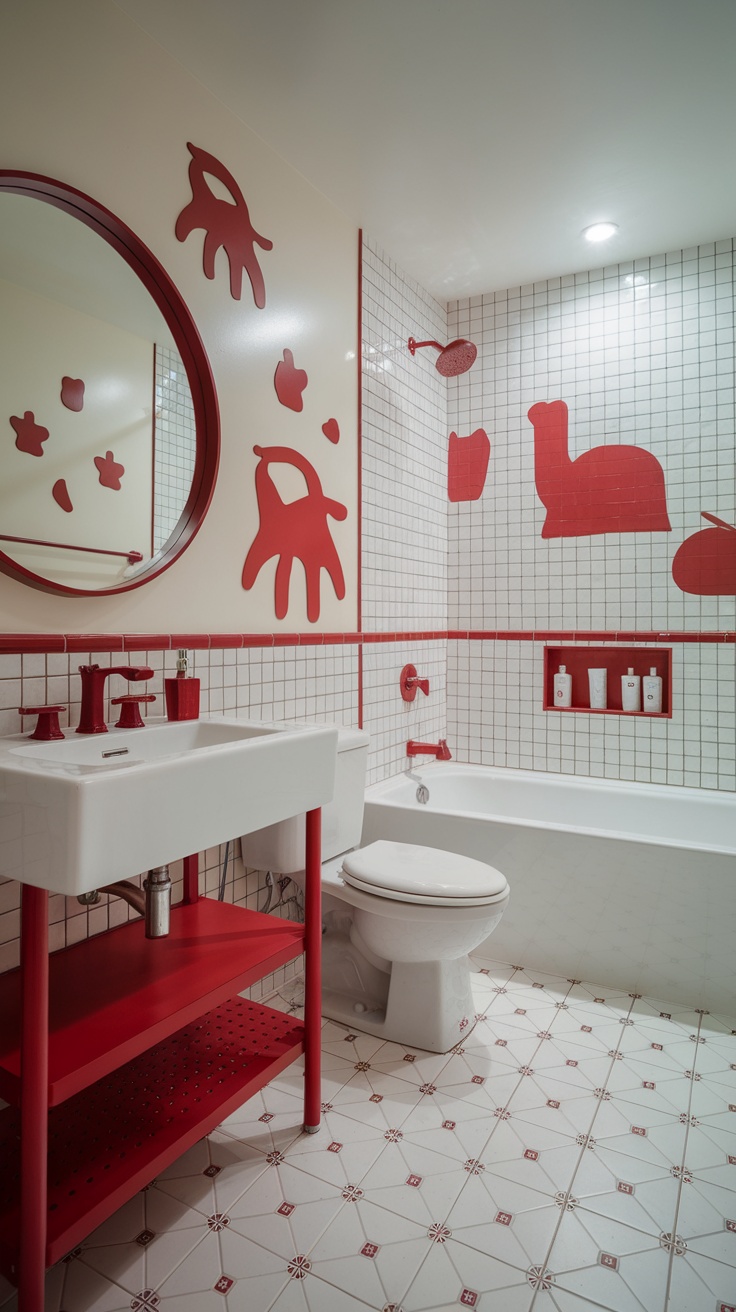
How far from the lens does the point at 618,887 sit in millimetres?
2170

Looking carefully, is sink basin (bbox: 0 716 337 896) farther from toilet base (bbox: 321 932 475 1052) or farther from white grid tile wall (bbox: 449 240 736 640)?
white grid tile wall (bbox: 449 240 736 640)

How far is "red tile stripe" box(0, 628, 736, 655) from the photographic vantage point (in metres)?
1.43

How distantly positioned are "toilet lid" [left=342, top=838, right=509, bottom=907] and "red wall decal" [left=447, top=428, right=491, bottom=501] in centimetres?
184

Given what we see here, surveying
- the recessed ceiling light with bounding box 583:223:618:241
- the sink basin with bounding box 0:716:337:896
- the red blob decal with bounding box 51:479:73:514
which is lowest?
the sink basin with bounding box 0:716:337:896

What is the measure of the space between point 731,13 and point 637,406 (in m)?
1.31

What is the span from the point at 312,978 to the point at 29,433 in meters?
1.29

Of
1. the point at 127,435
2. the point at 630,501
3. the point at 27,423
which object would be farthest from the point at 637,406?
the point at 27,423

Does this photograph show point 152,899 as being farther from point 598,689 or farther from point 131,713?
point 598,689

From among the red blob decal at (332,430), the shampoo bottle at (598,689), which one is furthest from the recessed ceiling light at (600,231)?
the shampoo bottle at (598,689)

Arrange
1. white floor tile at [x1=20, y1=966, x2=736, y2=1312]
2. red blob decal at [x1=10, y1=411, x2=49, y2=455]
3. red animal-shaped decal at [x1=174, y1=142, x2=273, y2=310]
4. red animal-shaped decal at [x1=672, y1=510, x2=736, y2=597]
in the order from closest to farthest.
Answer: white floor tile at [x1=20, y1=966, x2=736, y2=1312] → red blob decal at [x1=10, y1=411, x2=49, y2=455] → red animal-shaped decal at [x1=174, y1=142, x2=273, y2=310] → red animal-shaped decal at [x1=672, y1=510, x2=736, y2=597]

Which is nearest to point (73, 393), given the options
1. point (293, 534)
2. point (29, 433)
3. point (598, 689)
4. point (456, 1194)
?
point (29, 433)

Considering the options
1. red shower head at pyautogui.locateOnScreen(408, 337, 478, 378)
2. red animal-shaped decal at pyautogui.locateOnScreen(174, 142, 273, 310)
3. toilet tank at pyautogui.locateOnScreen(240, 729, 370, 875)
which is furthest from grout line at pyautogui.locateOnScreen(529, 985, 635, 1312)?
red shower head at pyautogui.locateOnScreen(408, 337, 478, 378)

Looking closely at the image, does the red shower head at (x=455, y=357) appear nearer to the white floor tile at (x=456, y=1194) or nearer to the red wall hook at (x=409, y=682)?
the red wall hook at (x=409, y=682)

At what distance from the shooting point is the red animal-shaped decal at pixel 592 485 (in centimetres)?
286
